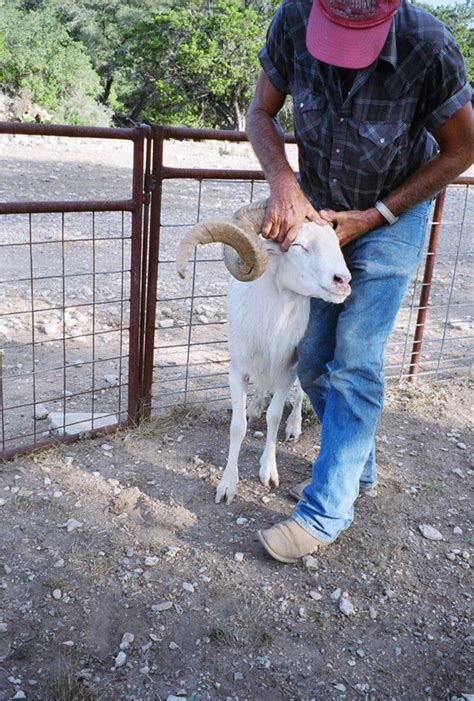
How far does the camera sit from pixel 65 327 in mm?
5410

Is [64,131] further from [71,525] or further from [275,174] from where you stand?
[71,525]

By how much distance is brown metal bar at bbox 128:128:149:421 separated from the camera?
11.8ft

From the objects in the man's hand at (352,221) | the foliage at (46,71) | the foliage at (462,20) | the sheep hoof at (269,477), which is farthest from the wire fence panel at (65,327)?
the foliage at (462,20)

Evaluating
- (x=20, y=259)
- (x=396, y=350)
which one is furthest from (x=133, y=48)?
(x=396, y=350)

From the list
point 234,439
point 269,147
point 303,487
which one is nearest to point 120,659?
A: point 234,439

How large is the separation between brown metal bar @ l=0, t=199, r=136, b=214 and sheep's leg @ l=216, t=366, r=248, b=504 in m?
1.01

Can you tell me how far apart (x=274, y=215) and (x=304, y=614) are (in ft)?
5.25

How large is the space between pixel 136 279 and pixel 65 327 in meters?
1.75

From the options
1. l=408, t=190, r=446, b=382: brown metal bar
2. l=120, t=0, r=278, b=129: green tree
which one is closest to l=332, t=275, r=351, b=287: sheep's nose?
l=408, t=190, r=446, b=382: brown metal bar

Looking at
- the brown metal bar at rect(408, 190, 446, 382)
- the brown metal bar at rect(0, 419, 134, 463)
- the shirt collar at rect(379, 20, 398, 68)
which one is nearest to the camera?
the shirt collar at rect(379, 20, 398, 68)

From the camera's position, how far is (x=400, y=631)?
278 cm

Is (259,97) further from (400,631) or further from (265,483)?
(400,631)

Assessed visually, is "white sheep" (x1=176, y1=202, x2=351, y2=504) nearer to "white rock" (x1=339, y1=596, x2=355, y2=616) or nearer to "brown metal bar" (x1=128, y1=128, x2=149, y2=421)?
"brown metal bar" (x1=128, y1=128, x2=149, y2=421)

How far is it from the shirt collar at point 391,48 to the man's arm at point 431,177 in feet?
1.05
